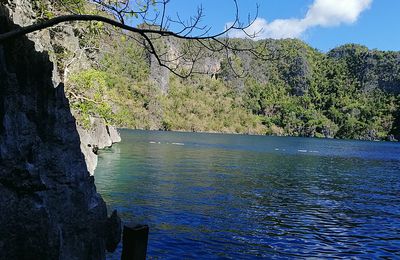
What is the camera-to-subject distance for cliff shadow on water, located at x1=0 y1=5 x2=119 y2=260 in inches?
330

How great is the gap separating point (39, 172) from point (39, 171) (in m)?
0.20

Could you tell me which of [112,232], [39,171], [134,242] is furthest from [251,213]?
[134,242]

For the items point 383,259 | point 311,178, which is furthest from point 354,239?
point 311,178

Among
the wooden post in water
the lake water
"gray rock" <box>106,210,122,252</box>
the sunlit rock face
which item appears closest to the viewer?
the wooden post in water

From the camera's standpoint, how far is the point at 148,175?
37.3 m

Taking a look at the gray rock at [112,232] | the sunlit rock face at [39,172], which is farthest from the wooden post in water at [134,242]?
the gray rock at [112,232]

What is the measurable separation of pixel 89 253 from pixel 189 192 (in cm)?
1806

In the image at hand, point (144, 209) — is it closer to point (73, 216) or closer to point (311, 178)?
point (73, 216)

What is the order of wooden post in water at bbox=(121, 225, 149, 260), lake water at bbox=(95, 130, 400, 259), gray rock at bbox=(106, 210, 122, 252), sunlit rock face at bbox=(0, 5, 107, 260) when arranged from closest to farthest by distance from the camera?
wooden post in water at bbox=(121, 225, 149, 260)
sunlit rock face at bbox=(0, 5, 107, 260)
gray rock at bbox=(106, 210, 122, 252)
lake water at bbox=(95, 130, 400, 259)

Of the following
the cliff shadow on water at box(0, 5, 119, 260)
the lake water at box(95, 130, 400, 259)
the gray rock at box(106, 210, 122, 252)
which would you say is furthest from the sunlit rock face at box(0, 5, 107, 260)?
the lake water at box(95, 130, 400, 259)

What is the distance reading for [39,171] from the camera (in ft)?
29.9

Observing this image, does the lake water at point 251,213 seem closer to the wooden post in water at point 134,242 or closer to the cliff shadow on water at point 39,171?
the cliff shadow on water at point 39,171

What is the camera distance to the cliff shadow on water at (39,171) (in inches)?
330

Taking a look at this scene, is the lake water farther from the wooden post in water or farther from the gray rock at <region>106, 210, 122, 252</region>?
A: the wooden post in water
